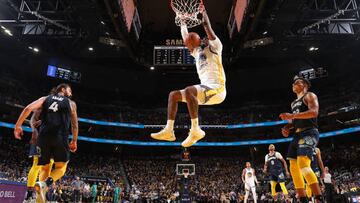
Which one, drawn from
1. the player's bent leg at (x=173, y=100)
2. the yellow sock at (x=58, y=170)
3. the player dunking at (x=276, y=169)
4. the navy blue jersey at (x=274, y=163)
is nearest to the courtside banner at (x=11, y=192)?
the yellow sock at (x=58, y=170)

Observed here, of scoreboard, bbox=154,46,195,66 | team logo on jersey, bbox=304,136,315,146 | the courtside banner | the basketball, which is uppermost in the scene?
scoreboard, bbox=154,46,195,66

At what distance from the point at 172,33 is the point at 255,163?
17.9 m

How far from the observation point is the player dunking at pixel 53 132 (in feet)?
15.7

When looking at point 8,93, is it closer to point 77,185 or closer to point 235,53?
point 77,185

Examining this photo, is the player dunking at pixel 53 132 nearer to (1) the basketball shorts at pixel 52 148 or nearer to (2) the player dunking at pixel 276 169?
(1) the basketball shorts at pixel 52 148

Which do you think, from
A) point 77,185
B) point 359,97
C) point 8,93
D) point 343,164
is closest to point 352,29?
point 359,97

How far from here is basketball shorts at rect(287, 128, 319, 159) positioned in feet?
16.8

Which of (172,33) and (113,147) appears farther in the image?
(113,147)

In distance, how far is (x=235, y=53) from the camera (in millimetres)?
16031

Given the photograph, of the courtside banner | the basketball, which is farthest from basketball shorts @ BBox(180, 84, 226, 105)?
the courtside banner

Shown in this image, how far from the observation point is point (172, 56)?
14562 millimetres

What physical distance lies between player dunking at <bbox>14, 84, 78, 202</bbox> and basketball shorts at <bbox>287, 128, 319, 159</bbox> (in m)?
3.89

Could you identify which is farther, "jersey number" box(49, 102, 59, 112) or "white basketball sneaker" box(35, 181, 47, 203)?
"jersey number" box(49, 102, 59, 112)

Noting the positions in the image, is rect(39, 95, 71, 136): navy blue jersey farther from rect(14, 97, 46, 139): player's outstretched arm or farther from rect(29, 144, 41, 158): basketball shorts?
rect(29, 144, 41, 158): basketball shorts
